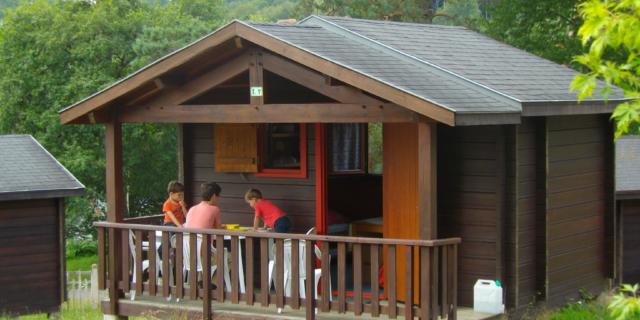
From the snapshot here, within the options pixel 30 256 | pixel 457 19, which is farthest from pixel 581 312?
pixel 457 19

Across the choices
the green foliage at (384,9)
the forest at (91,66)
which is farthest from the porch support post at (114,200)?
the green foliage at (384,9)

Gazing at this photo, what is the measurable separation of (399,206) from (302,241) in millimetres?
1157

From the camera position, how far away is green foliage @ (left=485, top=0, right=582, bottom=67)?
992 inches

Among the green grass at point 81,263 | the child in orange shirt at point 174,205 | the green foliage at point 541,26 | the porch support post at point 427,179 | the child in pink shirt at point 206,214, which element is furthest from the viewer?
the green grass at point 81,263

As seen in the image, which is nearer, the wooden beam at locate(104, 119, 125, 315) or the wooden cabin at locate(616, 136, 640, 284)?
the wooden beam at locate(104, 119, 125, 315)

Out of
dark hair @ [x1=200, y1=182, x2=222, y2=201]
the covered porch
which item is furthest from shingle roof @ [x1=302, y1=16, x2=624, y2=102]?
dark hair @ [x1=200, y1=182, x2=222, y2=201]

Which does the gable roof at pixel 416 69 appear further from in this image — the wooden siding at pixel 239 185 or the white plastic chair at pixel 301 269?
the white plastic chair at pixel 301 269

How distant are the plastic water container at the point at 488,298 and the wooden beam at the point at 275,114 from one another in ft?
6.87

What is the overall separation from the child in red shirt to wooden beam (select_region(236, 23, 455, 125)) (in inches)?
79.7

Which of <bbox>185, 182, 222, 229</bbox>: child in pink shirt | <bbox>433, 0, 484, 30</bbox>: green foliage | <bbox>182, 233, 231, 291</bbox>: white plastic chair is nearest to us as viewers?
<bbox>182, 233, 231, 291</bbox>: white plastic chair

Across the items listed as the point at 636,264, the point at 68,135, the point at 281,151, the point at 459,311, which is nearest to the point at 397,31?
the point at 281,151

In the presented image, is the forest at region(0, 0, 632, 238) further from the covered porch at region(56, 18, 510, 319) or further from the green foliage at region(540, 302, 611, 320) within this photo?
the green foliage at region(540, 302, 611, 320)

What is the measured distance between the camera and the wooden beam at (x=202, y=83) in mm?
11992

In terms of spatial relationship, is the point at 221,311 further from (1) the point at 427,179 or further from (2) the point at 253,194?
(1) the point at 427,179
